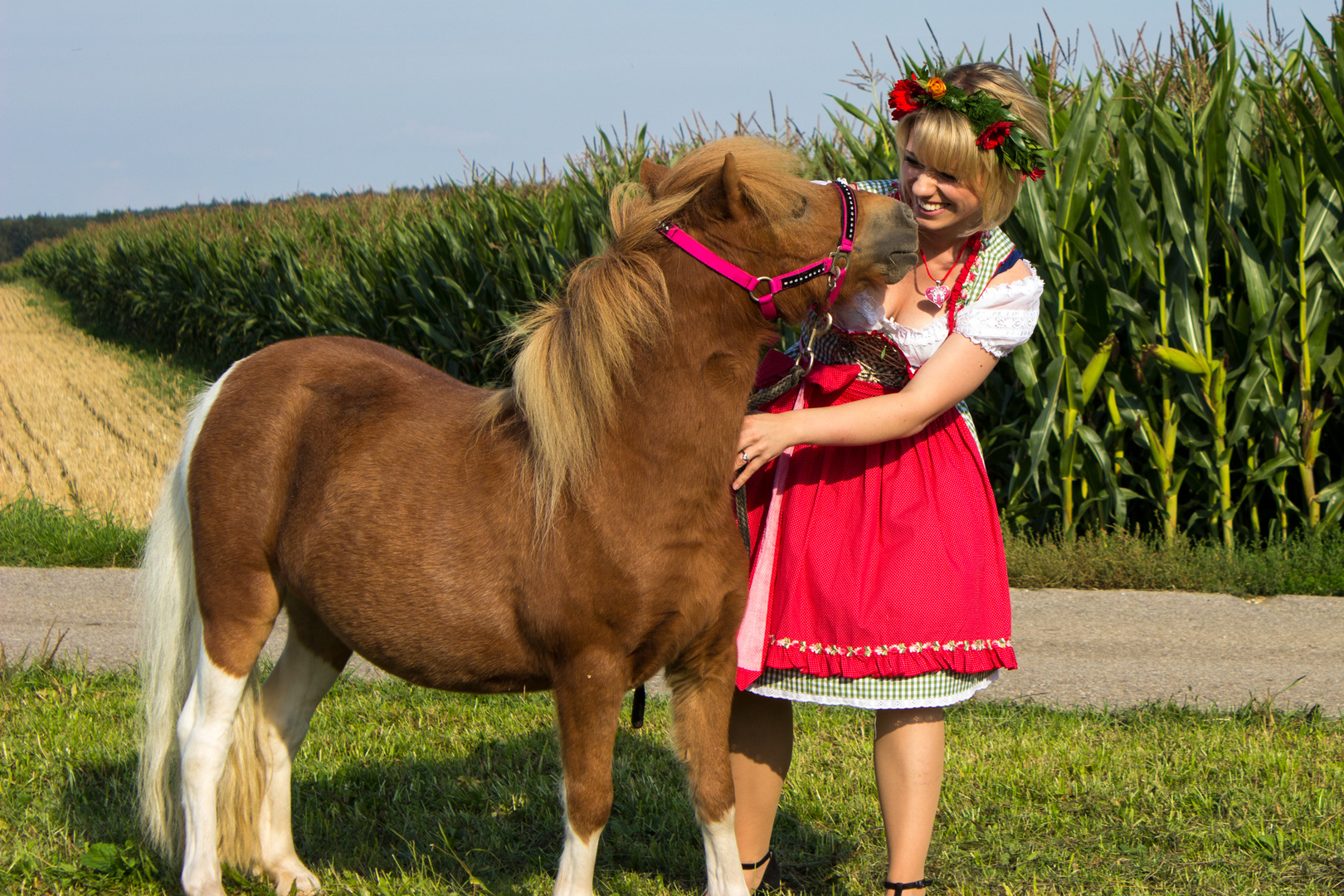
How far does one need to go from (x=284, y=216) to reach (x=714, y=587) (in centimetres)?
1736

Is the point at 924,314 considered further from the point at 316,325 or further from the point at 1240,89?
the point at 316,325

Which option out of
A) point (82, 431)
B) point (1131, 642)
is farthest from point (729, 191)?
point (82, 431)

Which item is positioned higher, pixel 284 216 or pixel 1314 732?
pixel 284 216

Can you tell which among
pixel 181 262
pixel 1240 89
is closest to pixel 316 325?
pixel 181 262

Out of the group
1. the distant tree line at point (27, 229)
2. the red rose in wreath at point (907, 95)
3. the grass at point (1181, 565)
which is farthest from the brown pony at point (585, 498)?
the distant tree line at point (27, 229)

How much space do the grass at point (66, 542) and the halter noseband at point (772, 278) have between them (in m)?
5.86

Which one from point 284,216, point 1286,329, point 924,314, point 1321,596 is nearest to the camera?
point 924,314

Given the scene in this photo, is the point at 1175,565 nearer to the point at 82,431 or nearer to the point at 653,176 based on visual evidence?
the point at 653,176

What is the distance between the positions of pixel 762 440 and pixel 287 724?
165 centimetres

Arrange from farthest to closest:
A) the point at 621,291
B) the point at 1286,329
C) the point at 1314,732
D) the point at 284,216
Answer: the point at 284,216
the point at 1286,329
the point at 1314,732
the point at 621,291

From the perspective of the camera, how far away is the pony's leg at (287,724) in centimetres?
301

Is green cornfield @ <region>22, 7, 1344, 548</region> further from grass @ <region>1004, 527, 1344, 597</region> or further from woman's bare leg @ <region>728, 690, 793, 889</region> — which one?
woman's bare leg @ <region>728, 690, 793, 889</region>

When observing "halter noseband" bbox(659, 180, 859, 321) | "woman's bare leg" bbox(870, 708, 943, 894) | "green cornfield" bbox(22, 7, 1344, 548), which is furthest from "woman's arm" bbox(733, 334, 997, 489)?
"green cornfield" bbox(22, 7, 1344, 548)

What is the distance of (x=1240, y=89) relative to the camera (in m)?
6.04
